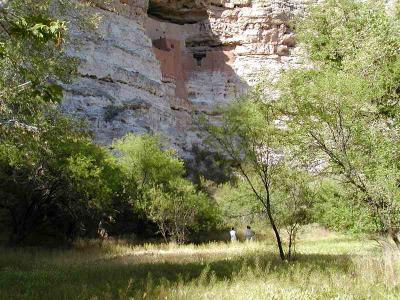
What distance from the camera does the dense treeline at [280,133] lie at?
8422 mm

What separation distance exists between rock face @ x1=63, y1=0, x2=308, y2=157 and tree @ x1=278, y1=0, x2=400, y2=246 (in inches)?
734

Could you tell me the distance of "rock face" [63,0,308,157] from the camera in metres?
30.2

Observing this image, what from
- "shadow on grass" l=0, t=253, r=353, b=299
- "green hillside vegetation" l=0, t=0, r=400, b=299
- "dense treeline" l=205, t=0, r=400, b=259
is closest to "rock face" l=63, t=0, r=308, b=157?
"green hillside vegetation" l=0, t=0, r=400, b=299

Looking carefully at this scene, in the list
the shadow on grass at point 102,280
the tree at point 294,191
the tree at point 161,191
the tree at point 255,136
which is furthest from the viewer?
the tree at point 161,191

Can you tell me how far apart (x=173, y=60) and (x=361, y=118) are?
3059 cm

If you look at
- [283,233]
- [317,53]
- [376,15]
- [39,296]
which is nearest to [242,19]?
[283,233]

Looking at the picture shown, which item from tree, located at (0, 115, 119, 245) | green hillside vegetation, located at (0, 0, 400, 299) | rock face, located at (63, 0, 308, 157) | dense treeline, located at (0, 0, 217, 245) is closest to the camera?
green hillside vegetation, located at (0, 0, 400, 299)

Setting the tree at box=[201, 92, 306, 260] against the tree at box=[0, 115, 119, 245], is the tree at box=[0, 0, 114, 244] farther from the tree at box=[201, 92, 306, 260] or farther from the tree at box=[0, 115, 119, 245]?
the tree at box=[201, 92, 306, 260]

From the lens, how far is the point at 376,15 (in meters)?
12.3

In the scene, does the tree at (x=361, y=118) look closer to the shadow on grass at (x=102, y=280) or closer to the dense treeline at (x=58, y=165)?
the shadow on grass at (x=102, y=280)

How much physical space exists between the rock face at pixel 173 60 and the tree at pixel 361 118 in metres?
18.7

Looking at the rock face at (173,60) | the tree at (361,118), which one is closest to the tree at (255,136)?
the tree at (361,118)

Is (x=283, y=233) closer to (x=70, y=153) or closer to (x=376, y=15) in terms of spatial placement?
(x=70, y=153)

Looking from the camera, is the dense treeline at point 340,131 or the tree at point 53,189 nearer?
the dense treeline at point 340,131
